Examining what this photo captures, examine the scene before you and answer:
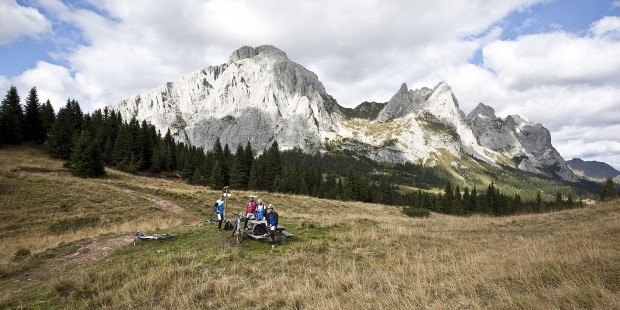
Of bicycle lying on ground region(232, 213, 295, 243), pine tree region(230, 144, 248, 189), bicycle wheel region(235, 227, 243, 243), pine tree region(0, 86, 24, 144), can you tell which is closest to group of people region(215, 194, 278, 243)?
bicycle lying on ground region(232, 213, 295, 243)

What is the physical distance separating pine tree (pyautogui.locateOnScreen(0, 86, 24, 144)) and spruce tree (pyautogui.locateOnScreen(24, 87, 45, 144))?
1556mm

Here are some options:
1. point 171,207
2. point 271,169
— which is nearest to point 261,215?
point 171,207

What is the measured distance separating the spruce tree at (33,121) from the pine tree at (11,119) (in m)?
1.56

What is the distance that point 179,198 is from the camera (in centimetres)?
4209

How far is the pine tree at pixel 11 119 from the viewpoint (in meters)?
64.8

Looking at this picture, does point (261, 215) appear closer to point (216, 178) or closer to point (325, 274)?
point (325, 274)

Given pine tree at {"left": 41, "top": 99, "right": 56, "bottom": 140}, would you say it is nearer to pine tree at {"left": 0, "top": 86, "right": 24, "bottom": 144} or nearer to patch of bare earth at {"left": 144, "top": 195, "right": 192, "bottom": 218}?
pine tree at {"left": 0, "top": 86, "right": 24, "bottom": 144}

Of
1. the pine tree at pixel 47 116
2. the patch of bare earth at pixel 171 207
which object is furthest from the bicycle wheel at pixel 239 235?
the pine tree at pixel 47 116

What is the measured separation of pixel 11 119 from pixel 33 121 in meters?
8.82

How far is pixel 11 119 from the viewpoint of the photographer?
216ft

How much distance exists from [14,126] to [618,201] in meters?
97.3

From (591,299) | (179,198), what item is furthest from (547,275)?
(179,198)

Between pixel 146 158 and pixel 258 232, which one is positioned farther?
pixel 146 158

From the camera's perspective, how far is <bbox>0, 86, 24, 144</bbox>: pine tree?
213ft
